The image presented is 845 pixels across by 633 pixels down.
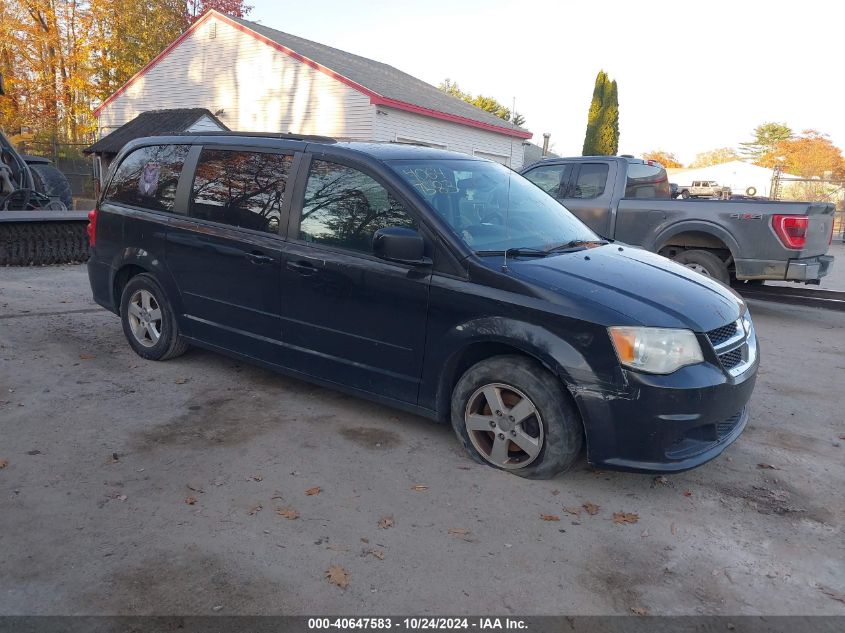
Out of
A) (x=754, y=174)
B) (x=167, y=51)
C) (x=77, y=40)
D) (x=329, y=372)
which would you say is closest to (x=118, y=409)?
(x=329, y=372)

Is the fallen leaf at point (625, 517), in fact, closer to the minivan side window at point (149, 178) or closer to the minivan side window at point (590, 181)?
the minivan side window at point (149, 178)

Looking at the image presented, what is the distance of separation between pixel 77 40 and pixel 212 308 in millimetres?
30903

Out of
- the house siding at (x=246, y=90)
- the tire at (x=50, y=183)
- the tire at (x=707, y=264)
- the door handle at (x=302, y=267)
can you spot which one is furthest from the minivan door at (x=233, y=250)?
the house siding at (x=246, y=90)

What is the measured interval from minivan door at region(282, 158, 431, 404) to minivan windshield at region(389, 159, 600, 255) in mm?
272

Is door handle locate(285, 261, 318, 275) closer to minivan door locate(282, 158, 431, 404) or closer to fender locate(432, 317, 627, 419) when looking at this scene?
minivan door locate(282, 158, 431, 404)

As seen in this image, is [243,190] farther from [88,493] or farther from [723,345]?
[723,345]

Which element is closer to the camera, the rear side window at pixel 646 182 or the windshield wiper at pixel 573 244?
the windshield wiper at pixel 573 244

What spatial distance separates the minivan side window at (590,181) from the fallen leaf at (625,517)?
628 cm

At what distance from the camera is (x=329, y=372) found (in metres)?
4.52

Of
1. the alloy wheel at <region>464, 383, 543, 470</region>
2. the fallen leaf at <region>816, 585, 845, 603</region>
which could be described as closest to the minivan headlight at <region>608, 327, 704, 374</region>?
the alloy wheel at <region>464, 383, 543, 470</region>

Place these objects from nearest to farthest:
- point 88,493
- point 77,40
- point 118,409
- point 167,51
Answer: point 88,493 < point 118,409 < point 167,51 < point 77,40

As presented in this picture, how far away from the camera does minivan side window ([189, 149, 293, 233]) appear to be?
15.5 feet

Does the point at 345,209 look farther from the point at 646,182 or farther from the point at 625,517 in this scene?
the point at 646,182

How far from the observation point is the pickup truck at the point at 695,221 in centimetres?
774
